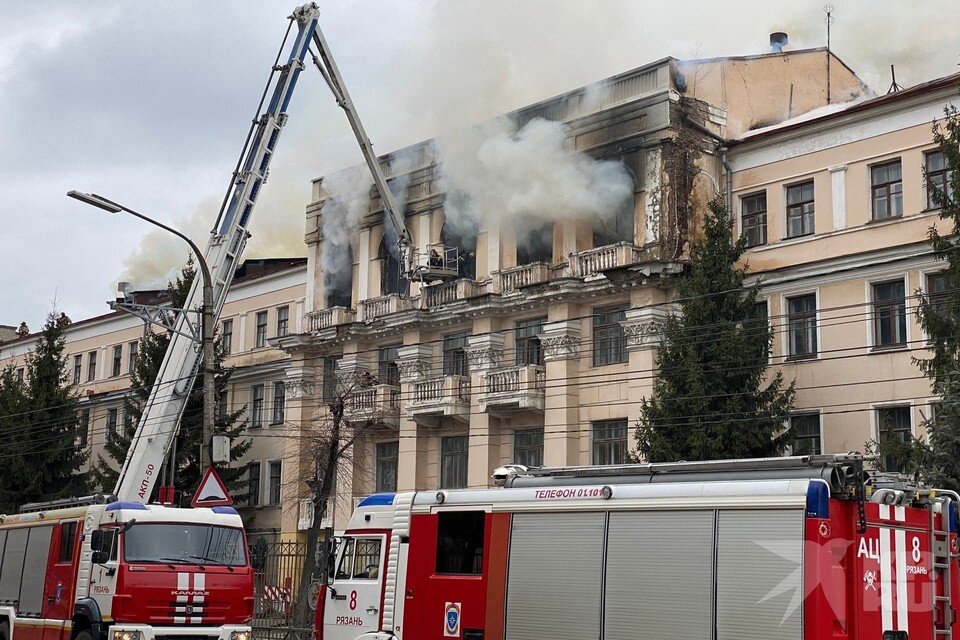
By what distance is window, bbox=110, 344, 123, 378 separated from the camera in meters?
58.1

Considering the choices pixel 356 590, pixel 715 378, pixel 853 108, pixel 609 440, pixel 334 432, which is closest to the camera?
pixel 356 590

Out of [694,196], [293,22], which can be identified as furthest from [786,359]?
[293,22]

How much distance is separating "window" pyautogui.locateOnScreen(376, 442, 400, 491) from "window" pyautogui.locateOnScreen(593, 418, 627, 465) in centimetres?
832

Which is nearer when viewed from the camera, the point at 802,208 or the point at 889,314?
the point at 889,314

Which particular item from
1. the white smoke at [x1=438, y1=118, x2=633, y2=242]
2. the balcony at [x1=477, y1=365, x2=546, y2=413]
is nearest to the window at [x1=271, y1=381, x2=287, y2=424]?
the white smoke at [x1=438, y1=118, x2=633, y2=242]

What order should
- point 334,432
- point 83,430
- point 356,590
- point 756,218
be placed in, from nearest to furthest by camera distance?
point 356,590
point 756,218
point 334,432
point 83,430

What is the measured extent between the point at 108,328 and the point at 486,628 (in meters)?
47.2

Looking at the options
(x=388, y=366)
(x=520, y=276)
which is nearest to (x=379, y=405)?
(x=388, y=366)

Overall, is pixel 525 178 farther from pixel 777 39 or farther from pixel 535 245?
pixel 777 39

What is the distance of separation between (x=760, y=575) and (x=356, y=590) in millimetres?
6489

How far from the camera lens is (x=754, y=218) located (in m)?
34.3

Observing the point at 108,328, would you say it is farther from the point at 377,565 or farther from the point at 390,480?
the point at 377,565

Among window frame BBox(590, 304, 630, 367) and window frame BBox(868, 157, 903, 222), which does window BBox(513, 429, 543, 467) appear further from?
window frame BBox(868, 157, 903, 222)

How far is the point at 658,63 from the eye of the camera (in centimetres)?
3488
